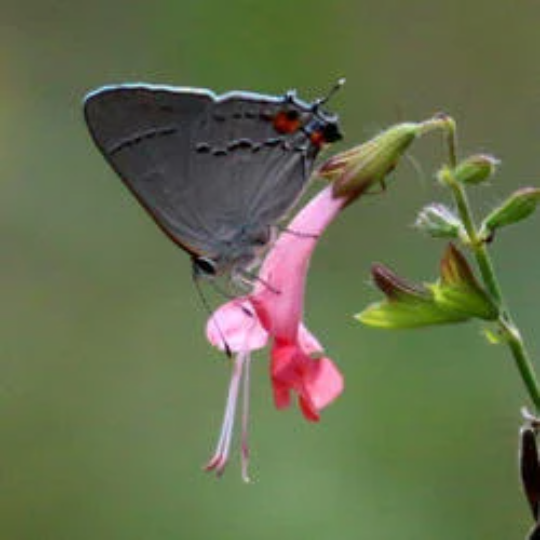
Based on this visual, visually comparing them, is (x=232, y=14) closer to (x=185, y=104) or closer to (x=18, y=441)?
(x=18, y=441)

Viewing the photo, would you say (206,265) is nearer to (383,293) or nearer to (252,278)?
(252,278)

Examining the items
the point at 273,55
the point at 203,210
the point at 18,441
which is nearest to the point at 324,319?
the point at 18,441

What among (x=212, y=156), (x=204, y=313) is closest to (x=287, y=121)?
(x=212, y=156)

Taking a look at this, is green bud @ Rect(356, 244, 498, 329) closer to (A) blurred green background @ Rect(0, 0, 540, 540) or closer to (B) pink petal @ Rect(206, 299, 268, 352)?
(B) pink petal @ Rect(206, 299, 268, 352)

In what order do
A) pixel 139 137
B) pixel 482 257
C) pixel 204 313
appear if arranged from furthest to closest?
1. pixel 204 313
2. pixel 139 137
3. pixel 482 257

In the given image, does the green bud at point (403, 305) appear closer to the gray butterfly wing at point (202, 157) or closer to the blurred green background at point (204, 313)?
the gray butterfly wing at point (202, 157)

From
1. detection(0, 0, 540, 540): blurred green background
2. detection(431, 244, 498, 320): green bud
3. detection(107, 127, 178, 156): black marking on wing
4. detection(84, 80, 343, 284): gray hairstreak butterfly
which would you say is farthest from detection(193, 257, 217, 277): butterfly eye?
detection(0, 0, 540, 540): blurred green background
